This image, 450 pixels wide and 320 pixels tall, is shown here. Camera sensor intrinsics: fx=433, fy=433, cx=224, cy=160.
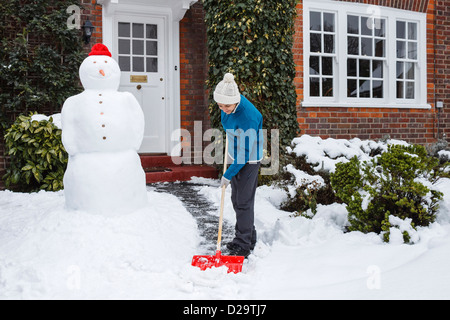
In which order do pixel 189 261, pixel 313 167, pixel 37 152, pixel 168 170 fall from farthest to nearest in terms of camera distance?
pixel 168 170 → pixel 37 152 → pixel 313 167 → pixel 189 261

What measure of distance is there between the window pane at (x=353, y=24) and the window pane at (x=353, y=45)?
0.47 feet

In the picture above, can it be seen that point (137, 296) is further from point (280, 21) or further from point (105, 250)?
point (280, 21)

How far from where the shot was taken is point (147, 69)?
8109 mm

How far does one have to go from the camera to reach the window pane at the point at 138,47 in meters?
8.01

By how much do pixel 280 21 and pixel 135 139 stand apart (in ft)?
12.8

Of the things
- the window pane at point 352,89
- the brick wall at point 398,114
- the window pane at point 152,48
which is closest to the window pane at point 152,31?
the window pane at point 152,48

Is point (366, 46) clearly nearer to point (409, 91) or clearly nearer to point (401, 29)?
point (401, 29)

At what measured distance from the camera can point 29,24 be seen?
6906 millimetres

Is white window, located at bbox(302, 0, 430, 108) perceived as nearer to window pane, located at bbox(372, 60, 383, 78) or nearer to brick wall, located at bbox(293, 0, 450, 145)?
window pane, located at bbox(372, 60, 383, 78)

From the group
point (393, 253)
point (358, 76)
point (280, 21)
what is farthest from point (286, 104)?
point (393, 253)

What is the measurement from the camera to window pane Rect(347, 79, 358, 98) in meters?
9.04

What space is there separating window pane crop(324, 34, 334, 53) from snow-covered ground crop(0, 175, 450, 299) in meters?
5.11

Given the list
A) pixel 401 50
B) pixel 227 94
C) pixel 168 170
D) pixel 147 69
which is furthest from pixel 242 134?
pixel 401 50

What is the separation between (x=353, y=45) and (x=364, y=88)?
0.93 metres
